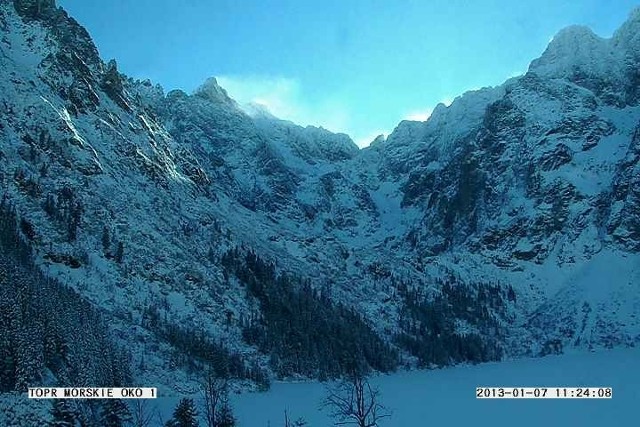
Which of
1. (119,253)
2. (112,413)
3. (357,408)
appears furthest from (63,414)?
(119,253)

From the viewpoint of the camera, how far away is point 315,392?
341 ft

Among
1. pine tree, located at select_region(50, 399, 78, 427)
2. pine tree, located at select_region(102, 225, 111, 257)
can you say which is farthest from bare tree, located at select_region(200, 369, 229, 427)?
pine tree, located at select_region(102, 225, 111, 257)

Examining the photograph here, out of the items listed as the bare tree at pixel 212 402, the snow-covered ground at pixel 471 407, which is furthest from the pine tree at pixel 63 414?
the snow-covered ground at pixel 471 407

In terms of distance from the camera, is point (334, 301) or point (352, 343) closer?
point (352, 343)

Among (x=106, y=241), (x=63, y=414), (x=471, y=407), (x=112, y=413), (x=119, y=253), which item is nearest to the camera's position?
(x=63, y=414)

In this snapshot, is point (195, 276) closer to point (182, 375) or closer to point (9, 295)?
point (182, 375)

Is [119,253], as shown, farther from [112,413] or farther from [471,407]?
[471,407]

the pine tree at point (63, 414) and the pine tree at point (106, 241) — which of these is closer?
the pine tree at point (63, 414)

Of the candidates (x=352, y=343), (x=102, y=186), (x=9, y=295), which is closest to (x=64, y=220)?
(x=102, y=186)

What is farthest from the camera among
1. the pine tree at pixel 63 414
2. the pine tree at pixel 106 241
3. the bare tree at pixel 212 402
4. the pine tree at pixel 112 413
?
the pine tree at pixel 106 241

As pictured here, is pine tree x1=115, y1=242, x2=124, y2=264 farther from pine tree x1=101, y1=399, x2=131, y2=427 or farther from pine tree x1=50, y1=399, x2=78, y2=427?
pine tree x1=50, y1=399, x2=78, y2=427

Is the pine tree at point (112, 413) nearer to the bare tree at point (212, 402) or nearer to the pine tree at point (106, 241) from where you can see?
the bare tree at point (212, 402)

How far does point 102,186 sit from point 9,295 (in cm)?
8948

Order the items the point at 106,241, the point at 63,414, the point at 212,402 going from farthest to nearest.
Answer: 1. the point at 106,241
2. the point at 63,414
3. the point at 212,402
